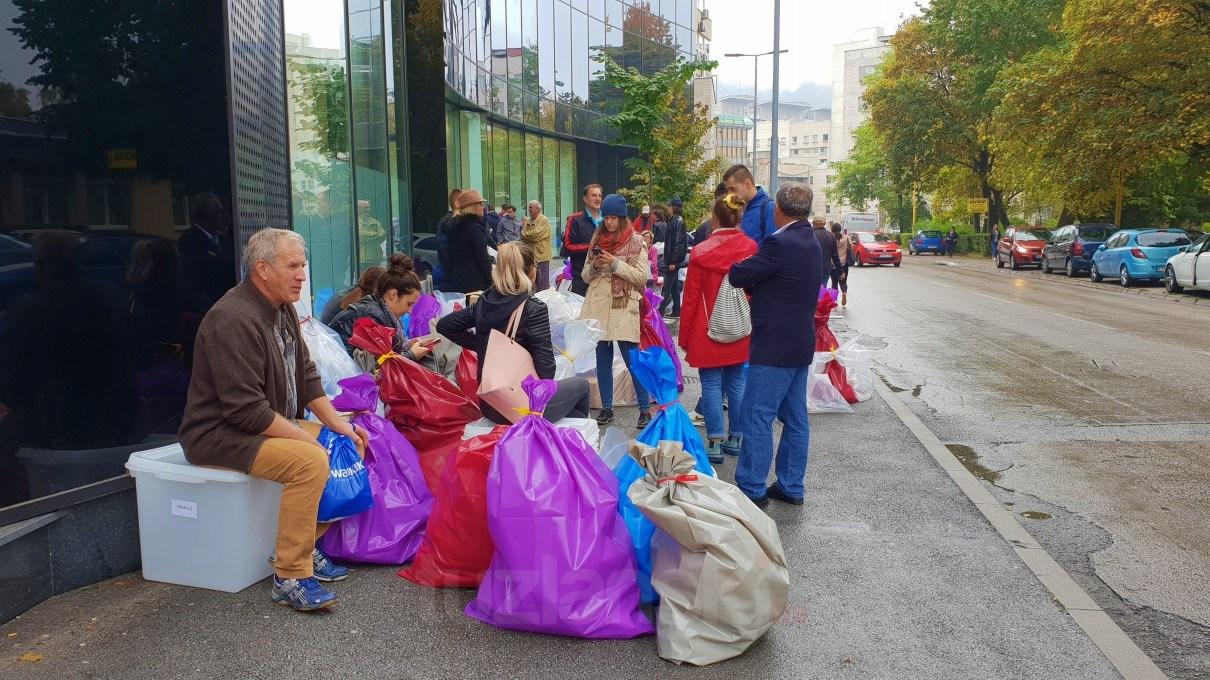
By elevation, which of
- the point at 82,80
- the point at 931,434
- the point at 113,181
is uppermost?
the point at 82,80

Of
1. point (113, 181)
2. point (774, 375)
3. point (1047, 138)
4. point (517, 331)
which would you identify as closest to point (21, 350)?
point (113, 181)

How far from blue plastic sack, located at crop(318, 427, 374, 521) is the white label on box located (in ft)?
1.78

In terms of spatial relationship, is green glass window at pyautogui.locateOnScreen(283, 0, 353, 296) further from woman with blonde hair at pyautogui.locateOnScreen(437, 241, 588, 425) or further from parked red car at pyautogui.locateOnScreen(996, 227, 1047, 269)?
parked red car at pyautogui.locateOnScreen(996, 227, 1047, 269)

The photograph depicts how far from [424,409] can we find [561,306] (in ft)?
13.1

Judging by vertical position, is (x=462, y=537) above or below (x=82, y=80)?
below

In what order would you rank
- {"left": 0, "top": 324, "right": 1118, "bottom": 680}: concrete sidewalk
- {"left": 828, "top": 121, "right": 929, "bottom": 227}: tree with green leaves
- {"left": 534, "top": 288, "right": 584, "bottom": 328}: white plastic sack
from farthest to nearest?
{"left": 828, "top": 121, "right": 929, "bottom": 227}: tree with green leaves
{"left": 534, "top": 288, "right": 584, "bottom": 328}: white plastic sack
{"left": 0, "top": 324, "right": 1118, "bottom": 680}: concrete sidewalk

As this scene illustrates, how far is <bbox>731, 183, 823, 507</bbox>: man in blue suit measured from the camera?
534 cm

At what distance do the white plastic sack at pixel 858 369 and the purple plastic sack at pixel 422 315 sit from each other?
3.78 m

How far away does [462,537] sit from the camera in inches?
168

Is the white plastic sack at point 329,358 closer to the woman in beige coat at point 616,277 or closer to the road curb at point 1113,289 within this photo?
the woman in beige coat at point 616,277

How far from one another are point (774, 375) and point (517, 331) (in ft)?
4.84

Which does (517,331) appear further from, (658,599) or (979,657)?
(979,657)

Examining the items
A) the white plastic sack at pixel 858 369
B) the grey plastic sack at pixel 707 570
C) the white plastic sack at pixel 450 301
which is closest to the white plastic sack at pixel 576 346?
the white plastic sack at pixel 450 301

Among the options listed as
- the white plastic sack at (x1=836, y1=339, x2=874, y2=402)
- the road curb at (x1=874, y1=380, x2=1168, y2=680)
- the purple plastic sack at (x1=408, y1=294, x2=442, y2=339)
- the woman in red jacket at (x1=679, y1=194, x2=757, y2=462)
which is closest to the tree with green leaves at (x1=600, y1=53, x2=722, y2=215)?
the white plastic sack at (x1=836, y1=339, x2=874, y2=402)
